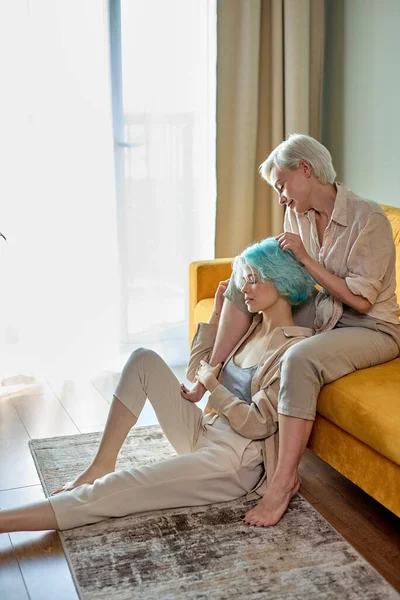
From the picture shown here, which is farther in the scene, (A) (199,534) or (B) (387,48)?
(B) (387,48)

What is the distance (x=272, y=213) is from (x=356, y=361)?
5.89ft

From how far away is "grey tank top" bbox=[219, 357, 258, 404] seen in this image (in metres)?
2.62

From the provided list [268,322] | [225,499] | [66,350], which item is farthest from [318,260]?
[66,350]

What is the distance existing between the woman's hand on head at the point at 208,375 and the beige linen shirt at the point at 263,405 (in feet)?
0.15

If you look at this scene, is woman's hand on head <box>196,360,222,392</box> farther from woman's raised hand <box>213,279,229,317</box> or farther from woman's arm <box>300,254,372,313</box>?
woman's arm <box>300,254,372,313</box>

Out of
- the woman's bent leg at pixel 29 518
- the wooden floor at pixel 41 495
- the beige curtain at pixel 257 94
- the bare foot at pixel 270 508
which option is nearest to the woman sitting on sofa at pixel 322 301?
the bare foot at pixel 270 508

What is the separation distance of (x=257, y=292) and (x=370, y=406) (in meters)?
0.53

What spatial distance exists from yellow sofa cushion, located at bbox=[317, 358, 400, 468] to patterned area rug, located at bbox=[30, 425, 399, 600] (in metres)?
0.31

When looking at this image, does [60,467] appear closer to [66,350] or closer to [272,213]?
[66,350]

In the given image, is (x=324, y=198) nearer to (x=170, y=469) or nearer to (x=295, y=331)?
(x=295, y=331)

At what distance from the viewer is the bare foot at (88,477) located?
2533mm

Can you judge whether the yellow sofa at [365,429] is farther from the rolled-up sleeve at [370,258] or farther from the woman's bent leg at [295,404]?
the rolled-up sleeve at [370,258]

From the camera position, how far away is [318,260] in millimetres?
2777

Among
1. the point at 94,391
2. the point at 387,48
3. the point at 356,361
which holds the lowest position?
the point at 94,391
